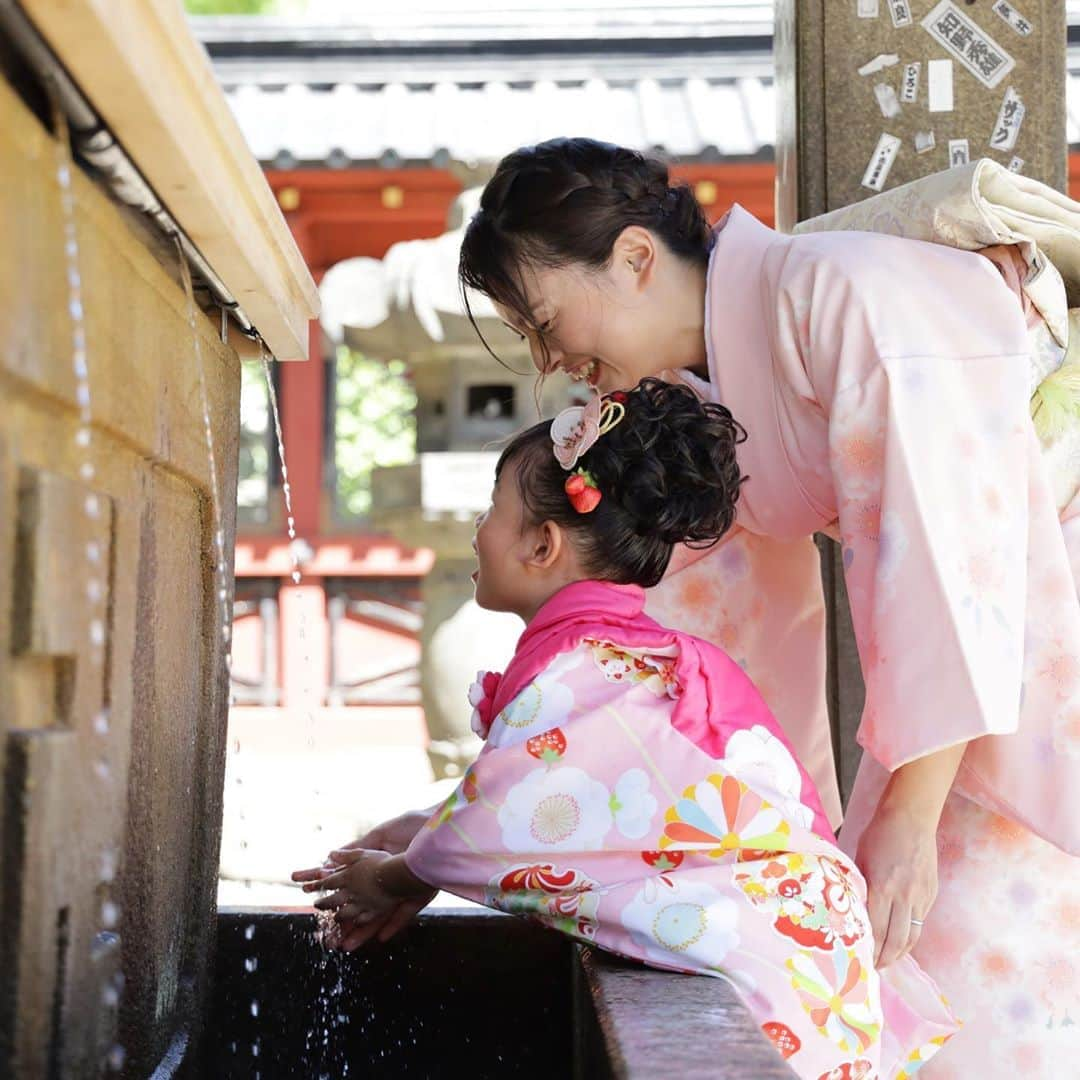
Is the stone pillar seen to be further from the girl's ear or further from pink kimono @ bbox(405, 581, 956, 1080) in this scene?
pink kimono @ bbox(405, 581, 956, 1080)

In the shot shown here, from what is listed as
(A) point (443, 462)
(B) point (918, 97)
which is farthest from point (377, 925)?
(A) point (443, 462)

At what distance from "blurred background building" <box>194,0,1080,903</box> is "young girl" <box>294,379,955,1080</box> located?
5.18 meters

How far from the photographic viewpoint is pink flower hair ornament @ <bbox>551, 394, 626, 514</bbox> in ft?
6.79

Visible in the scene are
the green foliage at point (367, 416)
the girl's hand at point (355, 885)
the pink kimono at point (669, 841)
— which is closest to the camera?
the pink kimono at point (669, 841)

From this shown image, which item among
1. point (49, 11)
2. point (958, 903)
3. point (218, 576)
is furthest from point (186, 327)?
point (958, 903)

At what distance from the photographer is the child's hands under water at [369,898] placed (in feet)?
6.48

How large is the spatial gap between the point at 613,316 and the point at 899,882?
91 cm

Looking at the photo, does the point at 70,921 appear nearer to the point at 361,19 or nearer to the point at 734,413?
the point at 734,413

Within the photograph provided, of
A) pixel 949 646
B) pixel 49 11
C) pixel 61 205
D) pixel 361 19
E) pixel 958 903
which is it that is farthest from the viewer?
pixel 361 19

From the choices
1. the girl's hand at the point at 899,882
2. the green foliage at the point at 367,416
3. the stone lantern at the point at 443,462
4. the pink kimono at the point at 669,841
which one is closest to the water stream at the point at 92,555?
the pink kimono at the point at 669,841

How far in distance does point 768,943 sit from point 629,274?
1032mm

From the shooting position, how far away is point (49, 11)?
104 centimetres

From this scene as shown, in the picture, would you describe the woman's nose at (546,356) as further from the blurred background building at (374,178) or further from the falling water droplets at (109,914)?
the blurred background building at (374,178)

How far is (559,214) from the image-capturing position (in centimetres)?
223
